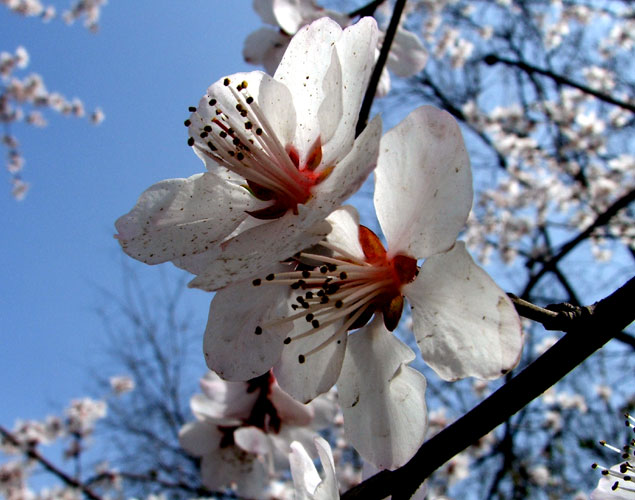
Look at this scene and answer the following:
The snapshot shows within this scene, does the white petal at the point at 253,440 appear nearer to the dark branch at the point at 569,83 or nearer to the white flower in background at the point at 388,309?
the white flower in background at the point at 388,309

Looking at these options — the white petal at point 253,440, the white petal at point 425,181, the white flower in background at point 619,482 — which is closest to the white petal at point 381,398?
the white petal at point 425,181

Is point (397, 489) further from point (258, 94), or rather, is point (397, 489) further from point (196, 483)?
point (196, 483)

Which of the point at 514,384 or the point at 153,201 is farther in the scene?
the point at 153,201

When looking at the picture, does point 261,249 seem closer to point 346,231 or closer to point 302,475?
point 346,231

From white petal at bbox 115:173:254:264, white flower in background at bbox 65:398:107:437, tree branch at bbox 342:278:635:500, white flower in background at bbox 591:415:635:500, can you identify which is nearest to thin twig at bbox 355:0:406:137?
white petal at bbox 115:173:254:264

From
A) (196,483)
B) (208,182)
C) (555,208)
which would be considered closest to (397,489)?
(208,182)

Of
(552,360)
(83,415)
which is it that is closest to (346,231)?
(552,360)
